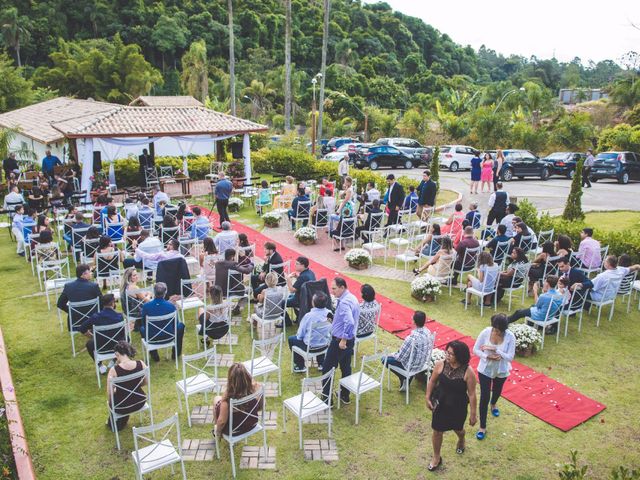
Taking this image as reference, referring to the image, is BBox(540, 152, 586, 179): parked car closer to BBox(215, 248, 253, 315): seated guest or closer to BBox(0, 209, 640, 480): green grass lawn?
BBox(0, 209, 640, 480): green grass lawn

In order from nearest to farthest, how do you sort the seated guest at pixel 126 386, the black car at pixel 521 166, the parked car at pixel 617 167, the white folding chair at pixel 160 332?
the seated guest at pixel 126 386
the white folding chair at pixel 160 332
the parked car at pixel 617 167
the black car at pixel 521 166

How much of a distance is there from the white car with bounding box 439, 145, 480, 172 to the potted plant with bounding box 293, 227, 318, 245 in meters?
17.9

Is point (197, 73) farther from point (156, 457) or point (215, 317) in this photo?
point (156, 457)

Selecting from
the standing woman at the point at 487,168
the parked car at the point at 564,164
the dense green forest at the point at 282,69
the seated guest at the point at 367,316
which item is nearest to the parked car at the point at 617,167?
the parked car at the point at 564,164

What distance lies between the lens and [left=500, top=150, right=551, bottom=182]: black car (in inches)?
1032

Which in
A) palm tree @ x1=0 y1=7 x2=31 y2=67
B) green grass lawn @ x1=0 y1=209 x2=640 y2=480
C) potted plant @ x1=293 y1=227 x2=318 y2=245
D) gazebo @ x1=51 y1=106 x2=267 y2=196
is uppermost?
palm tree @ x1=0 y1=7 x2=31 y2=67

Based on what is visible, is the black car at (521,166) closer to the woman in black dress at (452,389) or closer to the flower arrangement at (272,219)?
the flower arrangement at (272,219)

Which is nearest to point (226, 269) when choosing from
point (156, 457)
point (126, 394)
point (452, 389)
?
point (126, 394)

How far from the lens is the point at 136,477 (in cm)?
527

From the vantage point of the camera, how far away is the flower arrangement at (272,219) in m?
15.5

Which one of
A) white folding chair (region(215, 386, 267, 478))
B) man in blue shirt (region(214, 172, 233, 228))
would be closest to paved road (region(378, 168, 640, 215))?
man in blue shirt (region(214, 172, 233, 228))

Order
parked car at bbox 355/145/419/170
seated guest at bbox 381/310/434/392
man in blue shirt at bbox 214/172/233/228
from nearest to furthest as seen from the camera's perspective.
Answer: seated guest at bbox 381/310/434/392 < man in blue shirt at bbox 214/172/233/228 < parked car at bbox 355/145/419/170

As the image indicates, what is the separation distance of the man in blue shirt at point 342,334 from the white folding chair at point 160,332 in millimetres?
2251

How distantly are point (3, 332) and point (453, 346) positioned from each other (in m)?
7.66
